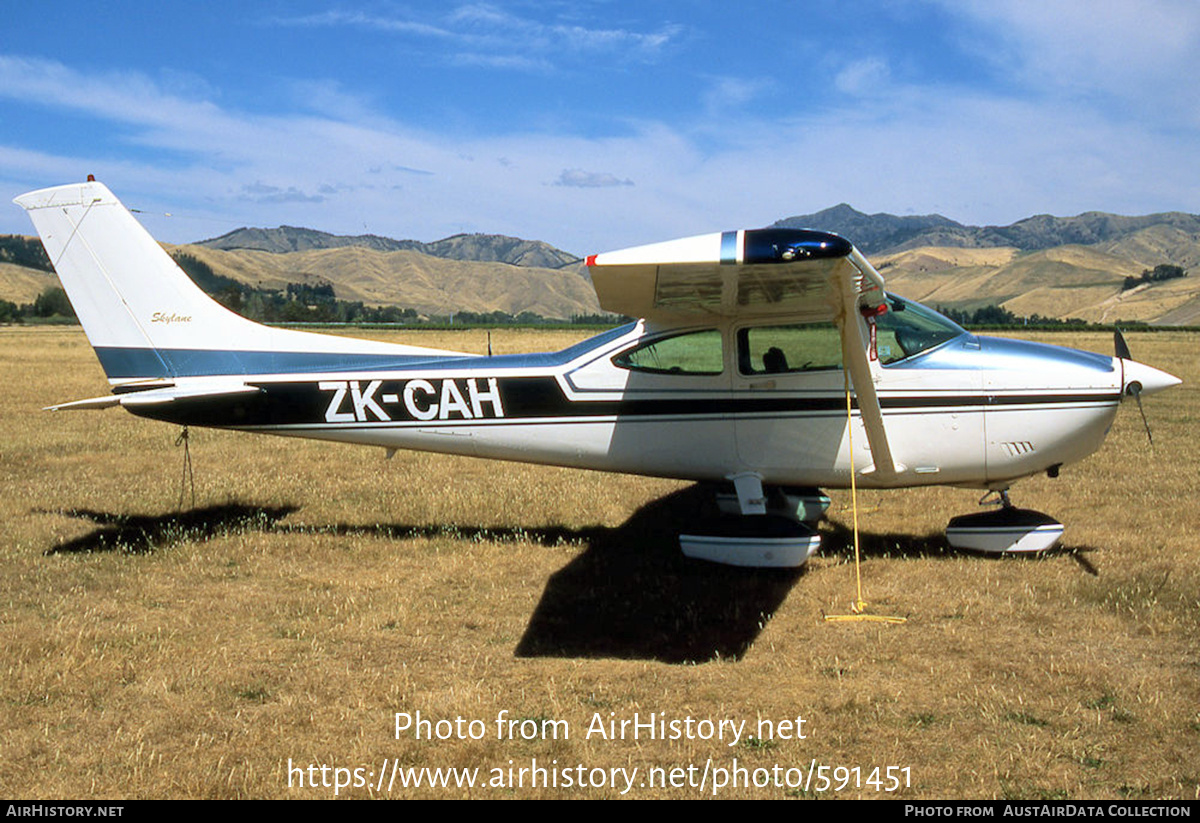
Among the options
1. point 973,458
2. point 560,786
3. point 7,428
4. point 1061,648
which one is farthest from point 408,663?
point 7,428

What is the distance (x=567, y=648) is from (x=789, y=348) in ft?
9.76

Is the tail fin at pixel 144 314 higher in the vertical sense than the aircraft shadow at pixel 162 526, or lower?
higher

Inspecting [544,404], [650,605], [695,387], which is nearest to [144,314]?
[544,404]

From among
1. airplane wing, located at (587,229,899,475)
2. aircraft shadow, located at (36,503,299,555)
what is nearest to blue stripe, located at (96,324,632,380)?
aircraft shadow, located at (36,503,299,555)

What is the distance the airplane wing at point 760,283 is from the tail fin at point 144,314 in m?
2.50

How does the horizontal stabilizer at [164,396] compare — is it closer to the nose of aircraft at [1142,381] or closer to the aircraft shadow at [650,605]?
the aircraft shadow at [650,605]

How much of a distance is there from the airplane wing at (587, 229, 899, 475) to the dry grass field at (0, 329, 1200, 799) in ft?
5.64

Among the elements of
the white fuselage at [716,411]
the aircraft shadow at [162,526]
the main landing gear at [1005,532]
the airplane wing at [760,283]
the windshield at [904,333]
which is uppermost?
the airplane wing at [760,283]

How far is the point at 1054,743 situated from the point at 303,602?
4825mm

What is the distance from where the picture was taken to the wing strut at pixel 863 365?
18.2ft

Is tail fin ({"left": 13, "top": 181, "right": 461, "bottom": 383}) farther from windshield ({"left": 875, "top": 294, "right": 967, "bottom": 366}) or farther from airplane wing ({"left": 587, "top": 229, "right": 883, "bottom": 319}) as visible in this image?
windshield ({"left": 875, "top": 294, "right": 967, "bottom": 366})

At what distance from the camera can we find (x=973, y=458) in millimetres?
6660

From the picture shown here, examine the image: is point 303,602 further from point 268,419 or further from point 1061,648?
point 1061,648

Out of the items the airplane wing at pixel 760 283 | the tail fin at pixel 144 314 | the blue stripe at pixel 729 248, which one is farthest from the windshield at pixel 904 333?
the tail fin at pixel 144 314
